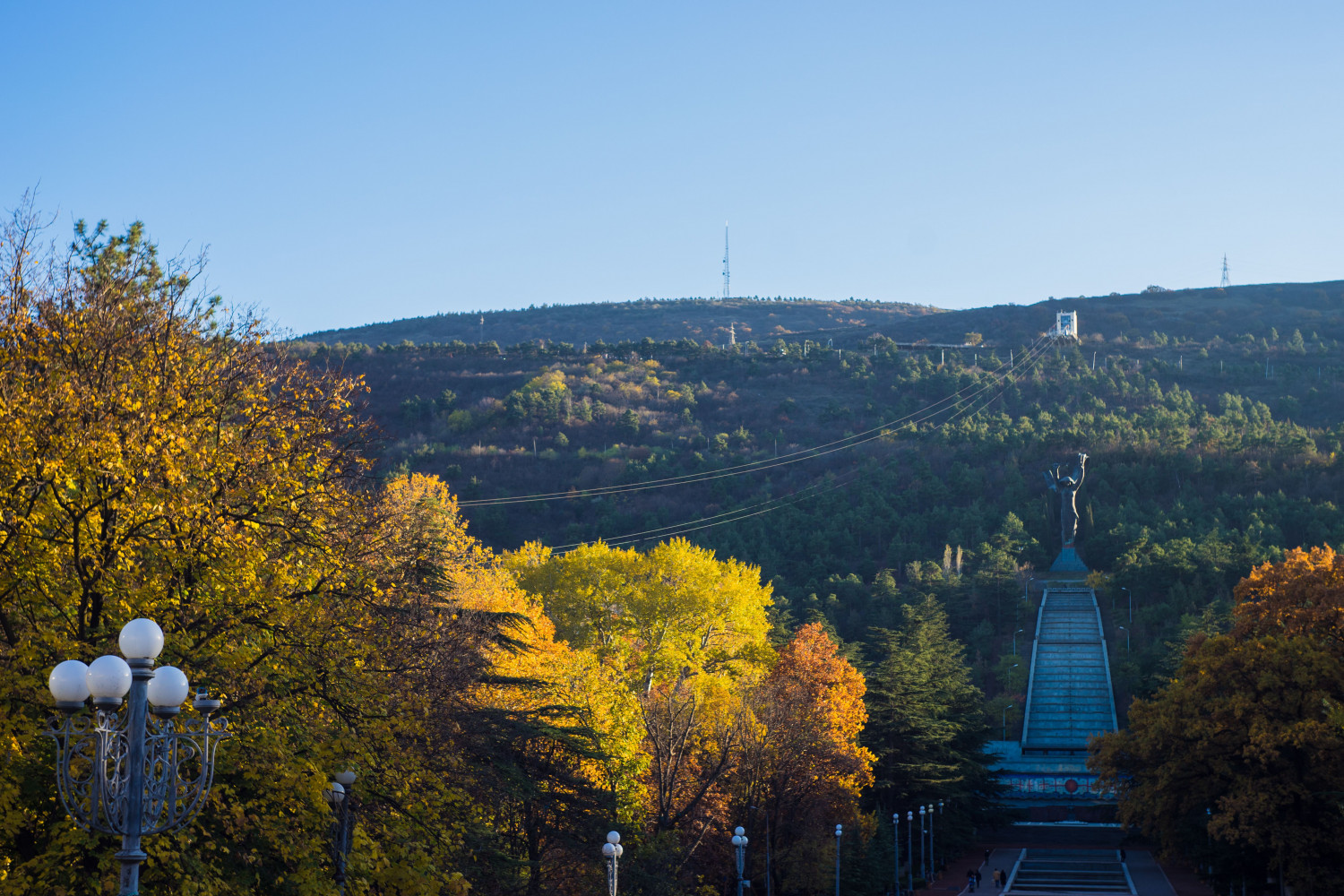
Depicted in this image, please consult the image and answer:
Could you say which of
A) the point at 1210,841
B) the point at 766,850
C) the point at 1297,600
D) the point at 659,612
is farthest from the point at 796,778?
the point at 1297,600

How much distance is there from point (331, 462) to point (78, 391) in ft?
14.3

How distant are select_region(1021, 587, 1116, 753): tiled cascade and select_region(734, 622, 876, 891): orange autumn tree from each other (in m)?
20.8

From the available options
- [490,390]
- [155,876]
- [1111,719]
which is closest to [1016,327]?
[490,390]

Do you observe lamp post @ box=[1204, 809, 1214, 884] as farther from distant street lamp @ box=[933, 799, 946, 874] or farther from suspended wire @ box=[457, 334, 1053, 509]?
suspended wire @ box=[457, 334, 1053, 509]

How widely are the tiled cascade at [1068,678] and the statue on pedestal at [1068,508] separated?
11.0 ft

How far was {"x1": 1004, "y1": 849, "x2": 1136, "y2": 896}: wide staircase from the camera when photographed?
125ft

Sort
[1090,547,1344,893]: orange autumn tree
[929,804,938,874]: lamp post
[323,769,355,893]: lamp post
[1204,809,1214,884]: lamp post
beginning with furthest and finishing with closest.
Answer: [929,804,938,874]: lamp post
[1204,809,1214,884]: lamp post
[1090,547,1344,893]: orange autumn tree
[323,769,355,893]: lamp post

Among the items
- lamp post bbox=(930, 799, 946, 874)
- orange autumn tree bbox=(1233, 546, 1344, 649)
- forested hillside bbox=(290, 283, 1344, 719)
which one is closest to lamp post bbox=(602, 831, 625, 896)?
orange autumn tree bbox=(1233, 546, 1344, 649)

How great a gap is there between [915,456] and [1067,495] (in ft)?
66.7

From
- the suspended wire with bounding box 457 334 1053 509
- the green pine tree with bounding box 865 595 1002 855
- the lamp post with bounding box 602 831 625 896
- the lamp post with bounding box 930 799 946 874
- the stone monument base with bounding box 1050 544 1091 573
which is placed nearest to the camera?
→ the lamp post with bounding box 602 831 625 896

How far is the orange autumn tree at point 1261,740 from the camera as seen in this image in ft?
94.5

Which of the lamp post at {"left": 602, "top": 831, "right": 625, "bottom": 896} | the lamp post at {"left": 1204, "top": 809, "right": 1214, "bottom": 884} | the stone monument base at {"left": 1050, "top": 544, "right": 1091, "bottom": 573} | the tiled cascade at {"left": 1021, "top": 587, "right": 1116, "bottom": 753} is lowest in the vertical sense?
the tiled cascade at {"left": 1021, "top": 587, "right": 1116, "bottom": 753}

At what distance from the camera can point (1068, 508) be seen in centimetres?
7544

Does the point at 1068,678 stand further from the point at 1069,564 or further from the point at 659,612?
the point at 659,612
